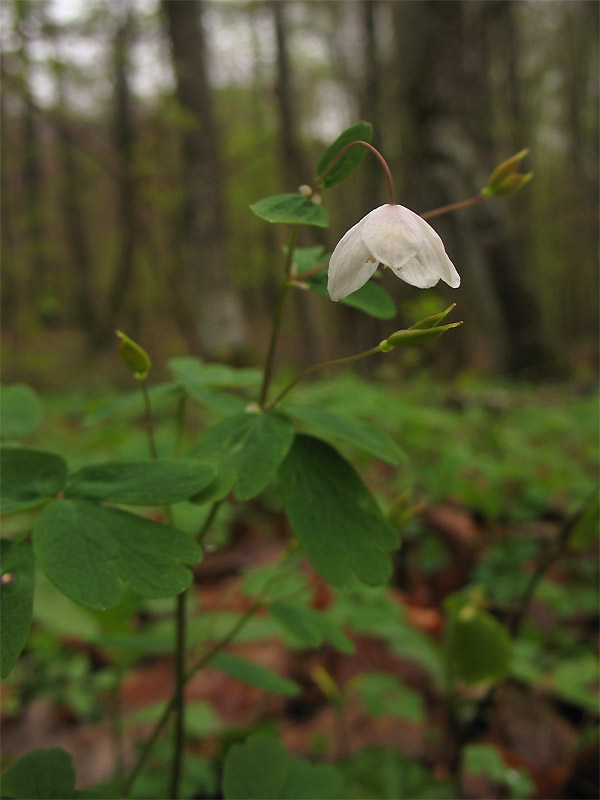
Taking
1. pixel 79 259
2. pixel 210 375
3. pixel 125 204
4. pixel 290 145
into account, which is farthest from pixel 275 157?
pixel 210 375

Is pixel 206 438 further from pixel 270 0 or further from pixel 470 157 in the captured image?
pixel 270 0

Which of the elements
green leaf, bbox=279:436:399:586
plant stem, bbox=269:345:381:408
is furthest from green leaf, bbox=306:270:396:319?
green leaf, bbox=279:436:399:586

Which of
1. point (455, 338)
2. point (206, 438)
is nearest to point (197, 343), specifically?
point (455, 338)

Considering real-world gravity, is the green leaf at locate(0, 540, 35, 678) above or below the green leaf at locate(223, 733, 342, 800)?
above

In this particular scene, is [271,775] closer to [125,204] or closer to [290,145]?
[125,204]

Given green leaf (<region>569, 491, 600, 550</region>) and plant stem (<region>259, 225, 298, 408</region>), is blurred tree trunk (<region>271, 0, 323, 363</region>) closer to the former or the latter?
green leaf (<region>569, 491, 600, 550</region>)
